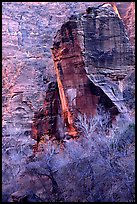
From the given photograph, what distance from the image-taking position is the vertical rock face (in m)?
18.6

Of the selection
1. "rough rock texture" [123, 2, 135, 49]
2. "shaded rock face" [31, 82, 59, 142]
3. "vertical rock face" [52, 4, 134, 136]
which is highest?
"rough rock texture" [123, 2, 135, 49]

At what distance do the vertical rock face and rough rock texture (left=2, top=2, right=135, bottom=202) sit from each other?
10.1 meters

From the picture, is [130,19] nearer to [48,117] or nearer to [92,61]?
[48,117]

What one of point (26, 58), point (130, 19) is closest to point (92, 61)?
point (130, 19)

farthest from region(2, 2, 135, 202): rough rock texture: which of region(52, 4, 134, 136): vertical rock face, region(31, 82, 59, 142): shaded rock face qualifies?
region(52, 4, 134, 136): vertical rock face

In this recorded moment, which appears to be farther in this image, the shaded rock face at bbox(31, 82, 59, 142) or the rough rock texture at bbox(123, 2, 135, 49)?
the rough rock texture at bbox(123, 2, 135, 49)

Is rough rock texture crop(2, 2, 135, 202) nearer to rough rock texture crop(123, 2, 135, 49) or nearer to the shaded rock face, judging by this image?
rough rock texture crop(123, 2, 135, 49)

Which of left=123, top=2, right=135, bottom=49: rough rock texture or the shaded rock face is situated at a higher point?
left=123, top=2, right=135, bottom=49: rough rock texture

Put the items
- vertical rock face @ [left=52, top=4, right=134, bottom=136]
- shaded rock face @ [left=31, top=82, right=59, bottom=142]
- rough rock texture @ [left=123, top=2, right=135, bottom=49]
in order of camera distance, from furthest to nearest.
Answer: rough rock texture @ [left=123, top=2, right=135, bottom=49]
shaded rock face @ [left=31, top=82, right=59, bottom=142]
vertical rock face @ [left=52, top=4, right=134, bottom=136]

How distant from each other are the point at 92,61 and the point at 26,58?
37.4 metres

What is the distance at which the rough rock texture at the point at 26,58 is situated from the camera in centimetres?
4294

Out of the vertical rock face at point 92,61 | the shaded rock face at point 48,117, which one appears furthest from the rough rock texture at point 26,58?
the vertical rock face at point 92,61

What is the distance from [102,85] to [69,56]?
209 centimetres

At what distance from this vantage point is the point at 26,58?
55.5 meters
